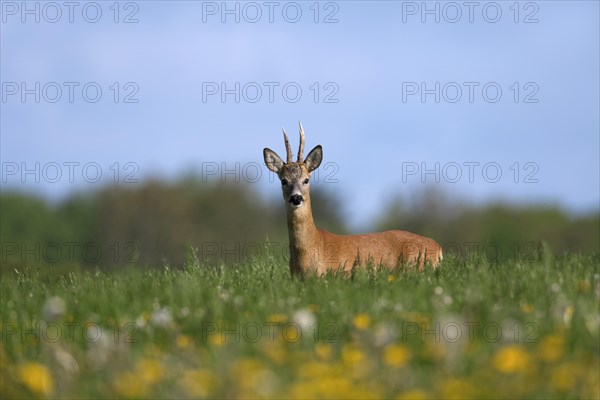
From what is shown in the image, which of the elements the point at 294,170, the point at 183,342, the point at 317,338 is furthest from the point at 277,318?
the point at 294,170

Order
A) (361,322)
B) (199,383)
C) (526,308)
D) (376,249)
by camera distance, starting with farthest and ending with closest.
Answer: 1. (376,249)
2. (526,308)
3. (361,322)
4. (199,383)

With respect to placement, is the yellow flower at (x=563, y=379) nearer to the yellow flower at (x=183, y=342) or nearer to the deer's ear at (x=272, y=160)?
the yellow flower at (x=183, y=342)

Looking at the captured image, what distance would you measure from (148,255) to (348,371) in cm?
5877

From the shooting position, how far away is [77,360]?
711 cm

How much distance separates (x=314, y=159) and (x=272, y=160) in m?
0.58

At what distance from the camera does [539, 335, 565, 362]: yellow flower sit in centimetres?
630

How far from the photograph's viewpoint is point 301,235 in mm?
12914

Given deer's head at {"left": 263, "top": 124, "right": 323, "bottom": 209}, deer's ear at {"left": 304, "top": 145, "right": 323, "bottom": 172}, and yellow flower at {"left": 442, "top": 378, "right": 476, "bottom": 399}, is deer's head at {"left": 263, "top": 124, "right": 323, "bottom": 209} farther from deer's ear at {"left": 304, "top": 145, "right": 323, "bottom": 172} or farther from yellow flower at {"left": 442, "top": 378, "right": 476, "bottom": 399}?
yellow flower at {"left": 442, "top": 378, "right": 476, "bottom": 399}

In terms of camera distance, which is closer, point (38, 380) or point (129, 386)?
point (129, 386)

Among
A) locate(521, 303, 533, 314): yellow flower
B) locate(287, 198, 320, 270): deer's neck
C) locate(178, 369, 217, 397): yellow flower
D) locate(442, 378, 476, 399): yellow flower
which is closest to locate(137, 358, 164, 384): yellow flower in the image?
locate(178, 369, 217, 397): yellow flower

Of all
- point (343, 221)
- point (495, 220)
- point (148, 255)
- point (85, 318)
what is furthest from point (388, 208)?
point (85, 318)

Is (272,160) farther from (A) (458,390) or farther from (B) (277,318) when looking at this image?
(A) (458,390)

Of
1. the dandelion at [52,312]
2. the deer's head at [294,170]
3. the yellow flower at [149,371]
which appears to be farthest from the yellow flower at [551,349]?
the deer's head at [294,170]

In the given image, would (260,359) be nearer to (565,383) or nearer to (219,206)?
(565,383)
